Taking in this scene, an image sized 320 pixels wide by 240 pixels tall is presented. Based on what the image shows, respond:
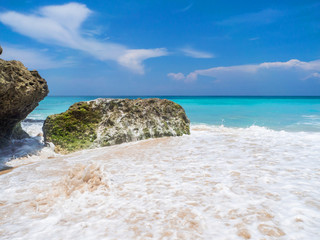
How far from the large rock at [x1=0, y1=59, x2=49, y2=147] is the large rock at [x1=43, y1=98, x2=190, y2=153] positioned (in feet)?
2.65

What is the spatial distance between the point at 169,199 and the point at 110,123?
4636 mm

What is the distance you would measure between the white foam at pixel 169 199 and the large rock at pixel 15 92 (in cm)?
205

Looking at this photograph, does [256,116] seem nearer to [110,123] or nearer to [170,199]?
[110,123]

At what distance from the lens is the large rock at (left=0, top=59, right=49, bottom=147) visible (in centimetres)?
497

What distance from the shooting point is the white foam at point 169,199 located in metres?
1.96

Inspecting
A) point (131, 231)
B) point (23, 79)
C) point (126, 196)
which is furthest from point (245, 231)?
point (23, 79)

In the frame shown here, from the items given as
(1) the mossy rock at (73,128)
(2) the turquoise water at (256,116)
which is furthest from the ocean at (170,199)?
(2) the turquoise water at (256,116)

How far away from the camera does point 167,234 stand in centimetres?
189

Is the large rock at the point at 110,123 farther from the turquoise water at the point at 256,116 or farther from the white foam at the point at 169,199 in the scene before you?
the turquoise water at the point at 256,116

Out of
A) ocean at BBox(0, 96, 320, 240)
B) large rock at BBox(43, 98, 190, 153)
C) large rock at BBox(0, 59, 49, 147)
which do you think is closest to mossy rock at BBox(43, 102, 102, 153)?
large rock at BBox(43, 98, 190, 153)

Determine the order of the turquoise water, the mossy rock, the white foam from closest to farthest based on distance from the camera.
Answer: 1. the white foam
2. the mossy rock
3. the turquoise water

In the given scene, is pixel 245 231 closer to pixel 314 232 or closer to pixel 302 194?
pixel 314 232

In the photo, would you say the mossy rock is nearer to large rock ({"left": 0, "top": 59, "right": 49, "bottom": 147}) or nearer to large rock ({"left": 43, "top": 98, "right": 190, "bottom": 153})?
large rock ({"left": 43, "top": 98, "right": 190, "bottom": 153})

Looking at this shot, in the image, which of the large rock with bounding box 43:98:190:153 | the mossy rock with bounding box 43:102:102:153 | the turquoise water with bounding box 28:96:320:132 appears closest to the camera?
the mossy rock with bounding box 43:102:102:153
